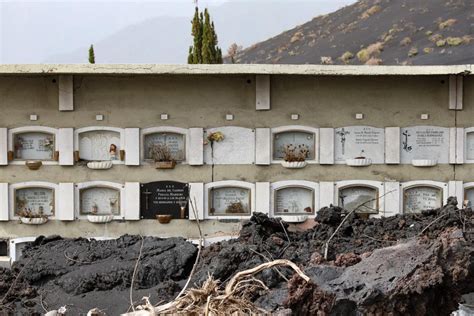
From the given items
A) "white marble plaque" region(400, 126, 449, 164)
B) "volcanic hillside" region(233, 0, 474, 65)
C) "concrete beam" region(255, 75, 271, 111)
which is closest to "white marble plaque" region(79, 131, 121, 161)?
"concrete beam" region(255, 75, 271, 111)

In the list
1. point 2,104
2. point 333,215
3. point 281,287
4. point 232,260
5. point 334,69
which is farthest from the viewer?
point 2,104

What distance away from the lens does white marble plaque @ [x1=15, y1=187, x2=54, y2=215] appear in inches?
382

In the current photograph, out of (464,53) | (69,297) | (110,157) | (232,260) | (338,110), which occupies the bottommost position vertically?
(69,297)

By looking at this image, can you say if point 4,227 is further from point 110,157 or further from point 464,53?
point 464,53

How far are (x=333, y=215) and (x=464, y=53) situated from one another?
2612 centimetres

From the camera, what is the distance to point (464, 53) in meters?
30.7

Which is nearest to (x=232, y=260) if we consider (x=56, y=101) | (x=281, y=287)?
(x=281, y=287)

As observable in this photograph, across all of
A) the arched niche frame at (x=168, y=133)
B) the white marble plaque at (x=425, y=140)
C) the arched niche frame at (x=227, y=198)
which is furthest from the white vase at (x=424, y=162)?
the arched niche frame at (x=168, y=133)

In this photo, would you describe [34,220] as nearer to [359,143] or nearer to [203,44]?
[359,143]

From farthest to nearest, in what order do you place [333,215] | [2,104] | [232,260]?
1. [2,104]
2. [333,215]
3. [232,260]

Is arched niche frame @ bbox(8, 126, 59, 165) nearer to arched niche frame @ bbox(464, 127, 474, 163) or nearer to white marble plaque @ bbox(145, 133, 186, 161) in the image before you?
white marble plaque @ bbox(145, 133, 186, 161)

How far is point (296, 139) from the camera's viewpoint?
9750 millimetres

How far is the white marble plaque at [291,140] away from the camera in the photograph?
384 inches

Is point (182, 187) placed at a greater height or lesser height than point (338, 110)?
lesser
